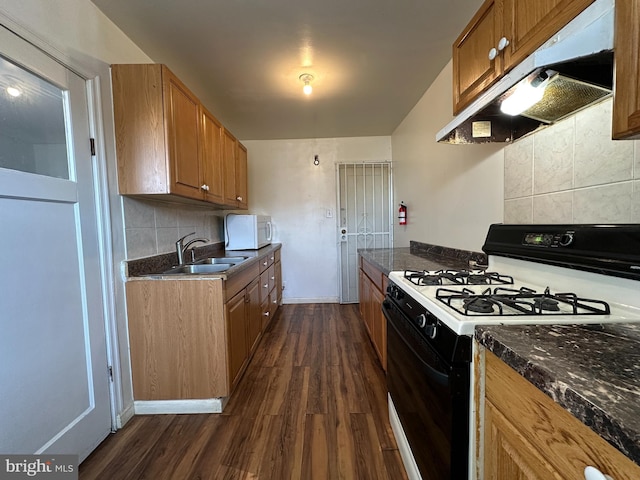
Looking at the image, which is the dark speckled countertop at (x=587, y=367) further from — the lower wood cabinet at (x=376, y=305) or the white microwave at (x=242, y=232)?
the white microwave at (x=242, y=232)

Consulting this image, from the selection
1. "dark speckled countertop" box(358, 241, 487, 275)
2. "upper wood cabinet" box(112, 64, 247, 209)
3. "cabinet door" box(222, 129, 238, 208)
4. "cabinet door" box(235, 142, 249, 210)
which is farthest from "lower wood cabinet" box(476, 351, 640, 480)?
"cabinet door" box(235, 142, 249, 210)

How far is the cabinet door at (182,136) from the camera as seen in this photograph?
1.68 metres

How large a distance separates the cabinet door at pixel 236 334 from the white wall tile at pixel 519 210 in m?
1.71

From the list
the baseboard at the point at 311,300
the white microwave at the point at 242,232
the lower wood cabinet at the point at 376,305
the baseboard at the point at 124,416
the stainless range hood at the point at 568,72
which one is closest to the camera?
the stainless range hood at the point at 568,72

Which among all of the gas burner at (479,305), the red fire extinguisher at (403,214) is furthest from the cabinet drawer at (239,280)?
the red fire extinguisher at (403,214)

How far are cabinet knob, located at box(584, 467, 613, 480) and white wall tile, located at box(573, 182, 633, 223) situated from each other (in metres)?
0.85

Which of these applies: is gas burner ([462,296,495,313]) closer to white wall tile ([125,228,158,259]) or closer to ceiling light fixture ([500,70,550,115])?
ceiling light fixture ([500,70,550,115])

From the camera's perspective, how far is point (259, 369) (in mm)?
2287

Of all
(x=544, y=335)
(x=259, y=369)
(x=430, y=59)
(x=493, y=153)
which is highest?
(x=430, y=59)

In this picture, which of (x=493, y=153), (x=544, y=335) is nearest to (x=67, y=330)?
(x=544, y=335)

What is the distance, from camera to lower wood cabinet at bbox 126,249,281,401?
1716 mm

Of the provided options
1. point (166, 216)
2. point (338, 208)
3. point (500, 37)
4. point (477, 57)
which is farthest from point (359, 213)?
point (500, 37)

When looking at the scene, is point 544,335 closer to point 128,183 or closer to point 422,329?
point 422,329

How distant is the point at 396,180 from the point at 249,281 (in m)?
2.45
